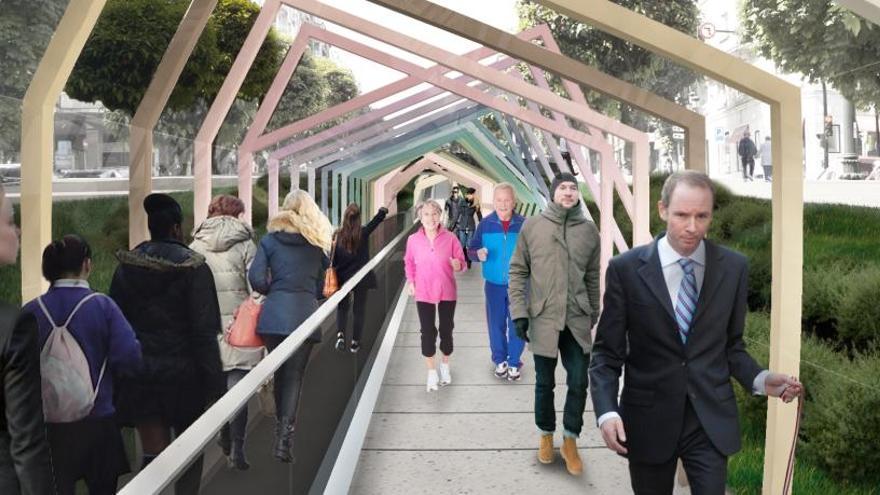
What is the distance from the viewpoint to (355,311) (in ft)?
26.1

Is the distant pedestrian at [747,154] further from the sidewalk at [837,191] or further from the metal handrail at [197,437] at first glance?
the metal handrail at [197,437]

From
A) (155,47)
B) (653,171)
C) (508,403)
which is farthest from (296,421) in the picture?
(155,47)

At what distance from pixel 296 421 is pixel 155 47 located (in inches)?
665

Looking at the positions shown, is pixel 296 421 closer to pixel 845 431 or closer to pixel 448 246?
pixel 845 431

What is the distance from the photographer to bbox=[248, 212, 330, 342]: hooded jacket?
632 centimetres

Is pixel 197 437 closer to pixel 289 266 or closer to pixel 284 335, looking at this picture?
pixel 284 335

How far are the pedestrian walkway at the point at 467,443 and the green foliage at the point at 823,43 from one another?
2798mm

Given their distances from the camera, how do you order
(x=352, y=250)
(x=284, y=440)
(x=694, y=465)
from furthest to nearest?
(x=352, y=250), (x=284, y=440), (x=694, y=465)

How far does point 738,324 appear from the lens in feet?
11.0

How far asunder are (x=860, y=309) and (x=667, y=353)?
3510 mm

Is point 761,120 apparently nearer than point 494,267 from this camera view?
Yes

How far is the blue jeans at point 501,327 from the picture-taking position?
8.61 meters

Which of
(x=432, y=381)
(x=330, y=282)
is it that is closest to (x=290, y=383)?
(x=432, y=381)

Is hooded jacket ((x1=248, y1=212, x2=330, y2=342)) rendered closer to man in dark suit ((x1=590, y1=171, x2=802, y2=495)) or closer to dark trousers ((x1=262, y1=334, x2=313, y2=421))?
dark trousers ((x1=262, y1=334, x2=313, y2=421))
